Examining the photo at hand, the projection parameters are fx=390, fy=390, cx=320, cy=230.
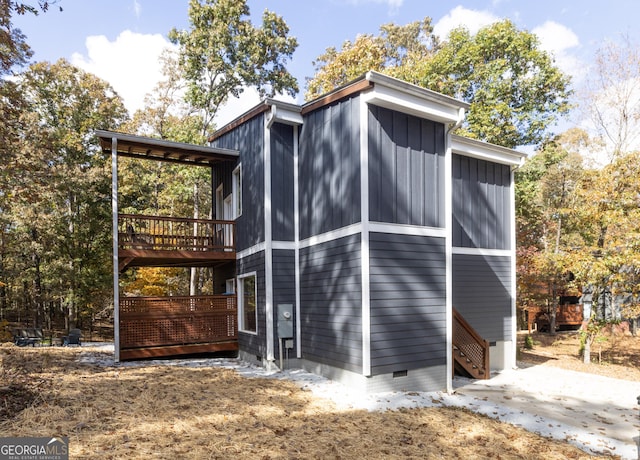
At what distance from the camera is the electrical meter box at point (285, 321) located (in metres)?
8.25

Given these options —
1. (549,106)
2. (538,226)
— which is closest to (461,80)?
(549,106)

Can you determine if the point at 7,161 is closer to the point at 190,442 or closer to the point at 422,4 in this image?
the point at 190,442

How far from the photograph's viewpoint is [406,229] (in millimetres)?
7027

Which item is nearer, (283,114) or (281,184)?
(283,114)

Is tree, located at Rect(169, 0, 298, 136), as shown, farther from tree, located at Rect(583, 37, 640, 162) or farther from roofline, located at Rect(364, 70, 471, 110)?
roofline, located at Rect(364, 70, 471, 110)

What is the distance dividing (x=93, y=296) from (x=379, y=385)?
1770 cm

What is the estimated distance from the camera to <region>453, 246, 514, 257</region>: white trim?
929 centimetres

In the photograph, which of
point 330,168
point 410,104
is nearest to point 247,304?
point 330,168

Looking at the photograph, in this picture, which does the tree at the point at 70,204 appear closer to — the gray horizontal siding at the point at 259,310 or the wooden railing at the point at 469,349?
the gray horizontal siding at the point at 259,310

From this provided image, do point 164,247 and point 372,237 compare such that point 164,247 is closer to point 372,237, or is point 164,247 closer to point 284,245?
point 284,245

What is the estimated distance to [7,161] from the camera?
9859 millimetres

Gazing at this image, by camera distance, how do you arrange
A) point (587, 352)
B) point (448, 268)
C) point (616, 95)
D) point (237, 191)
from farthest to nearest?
point (616, 95)
point (587, 352)
point (237, 191)
point (448, 268)

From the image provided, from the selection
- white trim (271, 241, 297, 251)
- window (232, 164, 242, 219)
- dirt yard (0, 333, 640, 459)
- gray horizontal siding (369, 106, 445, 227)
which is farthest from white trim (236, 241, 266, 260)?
gray horizontal siding (369, 106, 445, 227)

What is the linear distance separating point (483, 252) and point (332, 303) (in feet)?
15.0
